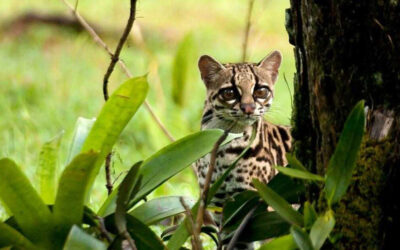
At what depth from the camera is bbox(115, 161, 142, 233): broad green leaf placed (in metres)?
3.06

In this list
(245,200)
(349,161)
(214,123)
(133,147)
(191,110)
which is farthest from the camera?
(191,110)

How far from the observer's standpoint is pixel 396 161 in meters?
3.05

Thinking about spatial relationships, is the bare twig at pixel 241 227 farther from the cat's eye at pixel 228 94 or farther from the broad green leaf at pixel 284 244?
the cat's eye at pixel 228 94

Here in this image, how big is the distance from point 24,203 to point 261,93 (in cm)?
209

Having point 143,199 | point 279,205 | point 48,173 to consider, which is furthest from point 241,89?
point 279,205

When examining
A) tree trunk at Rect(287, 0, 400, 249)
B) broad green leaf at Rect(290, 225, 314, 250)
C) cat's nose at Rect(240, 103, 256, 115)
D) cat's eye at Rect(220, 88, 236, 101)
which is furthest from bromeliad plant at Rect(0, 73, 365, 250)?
cat's eye at Rect(220, 88, 236, 101)

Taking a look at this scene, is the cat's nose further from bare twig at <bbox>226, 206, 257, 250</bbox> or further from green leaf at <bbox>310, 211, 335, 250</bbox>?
green leaf at <bbox>310, 211, 335, 250</bbox>

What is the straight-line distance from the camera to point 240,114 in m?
4.87

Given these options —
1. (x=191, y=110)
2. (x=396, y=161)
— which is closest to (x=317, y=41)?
(x=396, y=161)

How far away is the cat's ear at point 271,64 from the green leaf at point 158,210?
1.89 metres

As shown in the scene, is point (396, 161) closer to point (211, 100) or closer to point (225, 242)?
point (225, 242)

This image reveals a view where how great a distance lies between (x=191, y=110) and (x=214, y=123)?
3743mm

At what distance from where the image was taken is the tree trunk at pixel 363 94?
305 cm

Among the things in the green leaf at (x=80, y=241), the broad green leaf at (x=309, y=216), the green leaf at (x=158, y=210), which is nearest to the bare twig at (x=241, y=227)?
the green leaf at (x=158, y=210)
